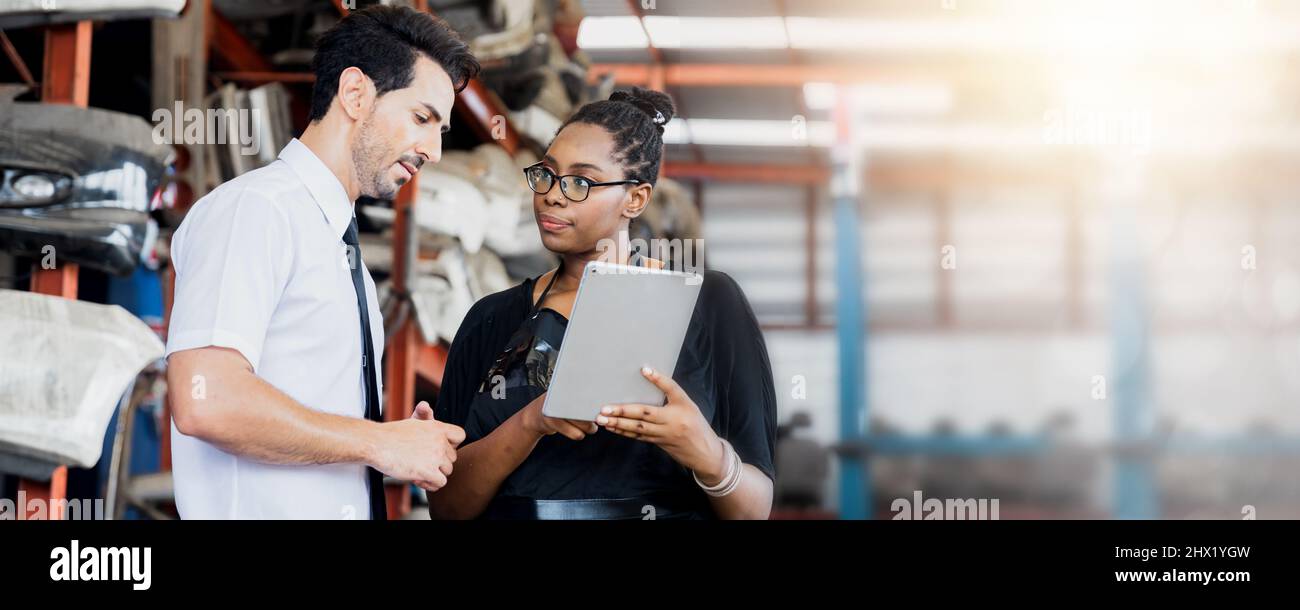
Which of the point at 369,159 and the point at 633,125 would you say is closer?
the point at 369,159

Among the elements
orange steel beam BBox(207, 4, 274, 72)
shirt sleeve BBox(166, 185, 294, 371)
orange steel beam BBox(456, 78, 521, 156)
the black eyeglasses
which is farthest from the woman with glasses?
orange steel beam BBox(456, 78, 521, 156)

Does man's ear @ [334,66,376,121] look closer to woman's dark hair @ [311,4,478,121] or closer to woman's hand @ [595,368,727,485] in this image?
woman's dark hair @ [311,4,478,121]

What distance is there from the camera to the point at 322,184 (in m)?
1.55

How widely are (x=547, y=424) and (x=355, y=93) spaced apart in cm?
51

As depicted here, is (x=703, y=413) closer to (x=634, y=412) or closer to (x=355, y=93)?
(x=634, y=412)

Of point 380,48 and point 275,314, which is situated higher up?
point 380,48

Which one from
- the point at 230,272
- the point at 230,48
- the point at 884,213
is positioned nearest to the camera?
the point at 230,272

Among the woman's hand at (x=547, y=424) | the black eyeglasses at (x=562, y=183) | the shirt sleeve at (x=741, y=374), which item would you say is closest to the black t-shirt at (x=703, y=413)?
the shirt sleeve at (x=741, y=374)

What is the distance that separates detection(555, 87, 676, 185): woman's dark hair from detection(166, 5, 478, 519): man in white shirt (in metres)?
0.21

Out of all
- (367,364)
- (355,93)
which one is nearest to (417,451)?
(367,364)

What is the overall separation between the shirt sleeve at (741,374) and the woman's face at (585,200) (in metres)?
0.17

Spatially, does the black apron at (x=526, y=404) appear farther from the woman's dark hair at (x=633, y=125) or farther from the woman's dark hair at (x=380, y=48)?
the woman's dark hair at (x=380, y=48)

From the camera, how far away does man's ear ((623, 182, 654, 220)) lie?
5.71 feet

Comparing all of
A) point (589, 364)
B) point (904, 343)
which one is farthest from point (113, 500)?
point (904, 343)
